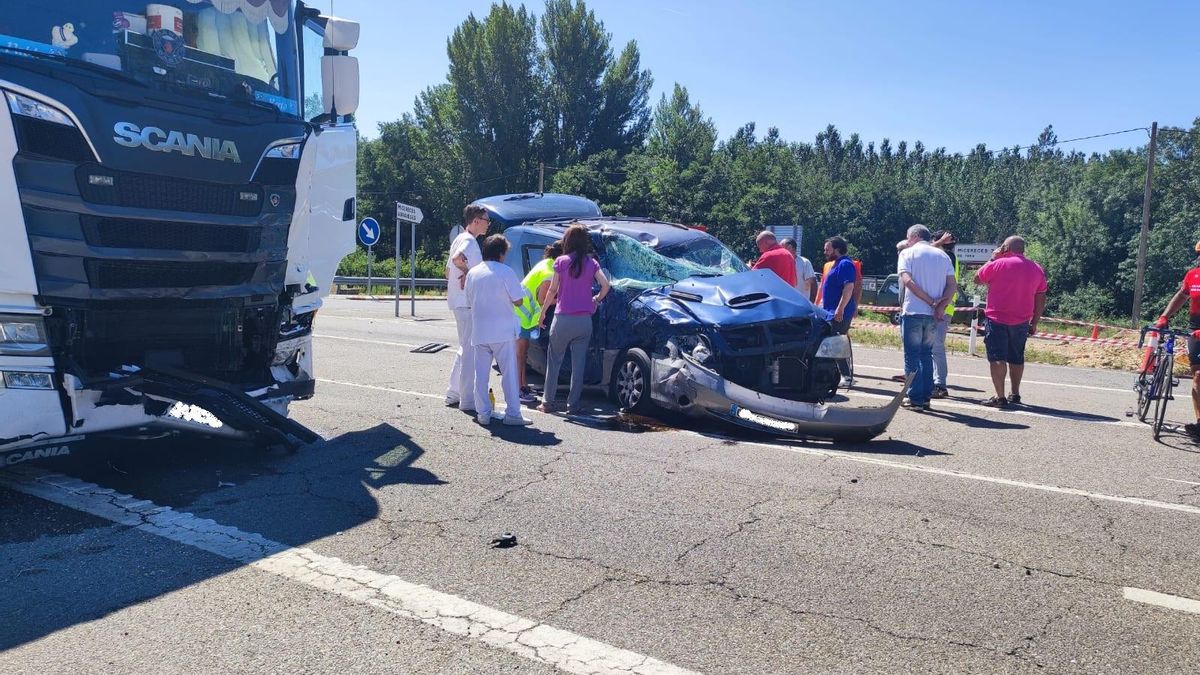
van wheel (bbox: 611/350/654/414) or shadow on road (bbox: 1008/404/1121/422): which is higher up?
van wheel (bbox: 611/350/654/414)

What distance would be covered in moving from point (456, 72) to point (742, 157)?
1775 centimetres

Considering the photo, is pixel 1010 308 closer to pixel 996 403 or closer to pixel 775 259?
pixel 996 403

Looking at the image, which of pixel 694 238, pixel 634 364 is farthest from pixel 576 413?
pixel 694 238

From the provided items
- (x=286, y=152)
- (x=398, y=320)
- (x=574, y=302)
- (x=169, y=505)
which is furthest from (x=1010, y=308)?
(x=398, y=320)

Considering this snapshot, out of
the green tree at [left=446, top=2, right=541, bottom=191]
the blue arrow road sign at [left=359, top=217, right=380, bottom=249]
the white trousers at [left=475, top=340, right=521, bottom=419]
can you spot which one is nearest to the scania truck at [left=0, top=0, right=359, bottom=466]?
the white trousers at [left=475, top=340, right=521, bottom=419]

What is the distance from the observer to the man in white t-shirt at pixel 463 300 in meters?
8.21

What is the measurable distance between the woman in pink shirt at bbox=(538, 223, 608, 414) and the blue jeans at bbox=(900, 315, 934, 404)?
3.24 meters

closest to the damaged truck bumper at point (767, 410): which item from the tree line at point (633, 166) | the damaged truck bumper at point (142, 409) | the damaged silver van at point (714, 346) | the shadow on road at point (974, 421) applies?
the damaged silver van at point (714, 346)

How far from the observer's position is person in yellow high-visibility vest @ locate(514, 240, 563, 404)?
8.86m

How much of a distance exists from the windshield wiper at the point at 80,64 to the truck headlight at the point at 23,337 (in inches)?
55.8

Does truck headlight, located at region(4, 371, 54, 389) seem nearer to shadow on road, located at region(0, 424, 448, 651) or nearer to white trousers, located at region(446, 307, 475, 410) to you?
shadow on road, located at region(0, 424, 448, 651)

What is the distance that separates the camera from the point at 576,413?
8.48 meters

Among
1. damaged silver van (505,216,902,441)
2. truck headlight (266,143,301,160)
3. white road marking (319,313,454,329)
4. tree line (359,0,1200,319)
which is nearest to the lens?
truck headlight (266,143,301,160)

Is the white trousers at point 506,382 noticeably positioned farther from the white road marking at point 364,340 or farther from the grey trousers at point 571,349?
the white road marking at point 364,340
